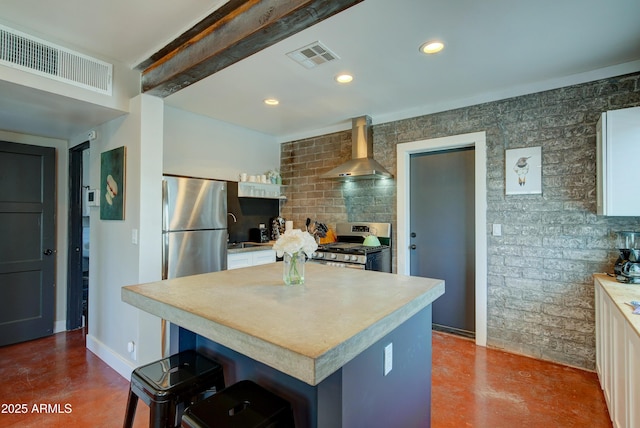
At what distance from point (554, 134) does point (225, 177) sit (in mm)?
3660

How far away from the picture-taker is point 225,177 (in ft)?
13.6

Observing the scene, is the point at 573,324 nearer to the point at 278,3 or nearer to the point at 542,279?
the point at 542,279

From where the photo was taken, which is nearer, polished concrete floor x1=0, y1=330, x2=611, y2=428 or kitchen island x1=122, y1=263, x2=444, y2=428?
kitchen island x1=122, y1=263, x2=444, y2=428

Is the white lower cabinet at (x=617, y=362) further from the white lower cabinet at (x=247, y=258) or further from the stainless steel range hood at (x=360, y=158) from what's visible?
the white lower cabinet at (x=247, y=258)

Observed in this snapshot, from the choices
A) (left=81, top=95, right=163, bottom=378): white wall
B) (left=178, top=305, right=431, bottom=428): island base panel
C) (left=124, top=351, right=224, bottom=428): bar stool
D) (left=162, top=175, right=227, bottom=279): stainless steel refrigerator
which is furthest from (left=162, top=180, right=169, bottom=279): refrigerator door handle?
(left=124, top=351, right=224, bottom=428): bar stool

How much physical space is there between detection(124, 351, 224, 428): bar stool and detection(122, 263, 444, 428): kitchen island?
0.13m

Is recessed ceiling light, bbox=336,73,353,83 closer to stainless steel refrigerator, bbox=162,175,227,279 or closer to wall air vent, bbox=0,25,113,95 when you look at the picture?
stainless steel refrigerator, bbox=162,175,227,279

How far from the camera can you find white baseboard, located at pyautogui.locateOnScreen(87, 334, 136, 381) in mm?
2573

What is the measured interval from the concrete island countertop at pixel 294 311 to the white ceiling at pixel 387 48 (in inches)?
63.0

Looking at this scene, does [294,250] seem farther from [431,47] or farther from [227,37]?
[431,47]

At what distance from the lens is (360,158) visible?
3760 mm

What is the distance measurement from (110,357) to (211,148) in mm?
2500

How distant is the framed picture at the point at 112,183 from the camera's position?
2631 millimetres

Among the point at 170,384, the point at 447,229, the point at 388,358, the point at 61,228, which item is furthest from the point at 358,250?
the point at 61,228
